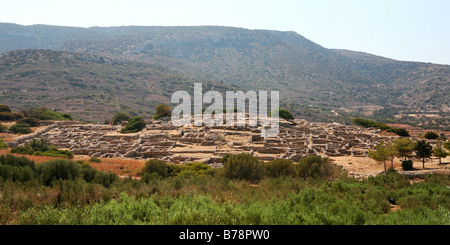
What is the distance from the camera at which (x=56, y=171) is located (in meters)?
11.9

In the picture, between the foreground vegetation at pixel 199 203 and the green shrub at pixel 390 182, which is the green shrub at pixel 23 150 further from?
the green shrub at pixel 390 182

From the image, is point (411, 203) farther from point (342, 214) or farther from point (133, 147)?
point (133, 147)

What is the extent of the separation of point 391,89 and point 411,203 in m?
153

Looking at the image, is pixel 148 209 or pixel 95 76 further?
pixel 95 76

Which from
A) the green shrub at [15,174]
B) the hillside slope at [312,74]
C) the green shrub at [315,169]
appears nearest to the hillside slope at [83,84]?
the hillside slope at [312,74]

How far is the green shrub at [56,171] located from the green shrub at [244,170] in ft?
23.7

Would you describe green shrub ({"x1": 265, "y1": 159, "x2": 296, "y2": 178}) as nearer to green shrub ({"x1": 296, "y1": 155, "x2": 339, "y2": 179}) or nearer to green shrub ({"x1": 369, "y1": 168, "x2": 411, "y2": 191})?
green shrub ({"x1": 296, "y1": 155, "x2": 339, "y2": 179})

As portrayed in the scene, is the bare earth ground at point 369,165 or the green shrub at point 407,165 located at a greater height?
the green shrub at point 407,165

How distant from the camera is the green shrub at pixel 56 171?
11.5 m

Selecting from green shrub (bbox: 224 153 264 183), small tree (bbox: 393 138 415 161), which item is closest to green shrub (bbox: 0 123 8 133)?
green shrub (bbox: 224 153 264 183)

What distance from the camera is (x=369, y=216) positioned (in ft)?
22.3

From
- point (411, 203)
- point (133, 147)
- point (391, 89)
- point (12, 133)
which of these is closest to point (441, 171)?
point (411, 203)

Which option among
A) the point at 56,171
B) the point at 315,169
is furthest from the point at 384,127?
the point at 56,171

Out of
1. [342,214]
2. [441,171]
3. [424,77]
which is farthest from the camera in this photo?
[424,77]
